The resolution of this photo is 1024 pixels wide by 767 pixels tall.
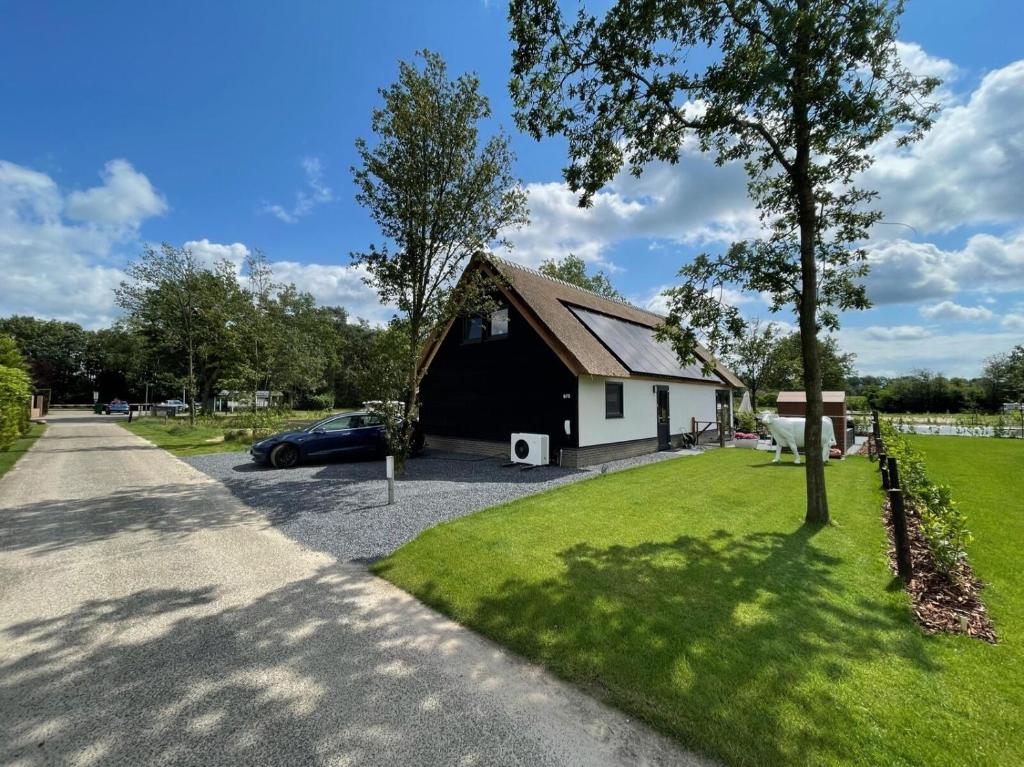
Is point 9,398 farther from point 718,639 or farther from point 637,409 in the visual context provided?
point 718,639

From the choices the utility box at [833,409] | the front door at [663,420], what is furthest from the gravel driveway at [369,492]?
the utility box at [833,409]

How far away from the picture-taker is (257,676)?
10.9ft

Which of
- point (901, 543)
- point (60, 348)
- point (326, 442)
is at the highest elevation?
point (60, 348)

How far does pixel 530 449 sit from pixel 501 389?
2720 millimetres

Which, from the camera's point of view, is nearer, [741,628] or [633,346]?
[741,628]

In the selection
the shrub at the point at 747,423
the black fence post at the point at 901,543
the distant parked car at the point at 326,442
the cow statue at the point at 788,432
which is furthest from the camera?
the shrub at the point at 747,423

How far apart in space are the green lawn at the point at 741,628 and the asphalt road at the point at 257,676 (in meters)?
0.38

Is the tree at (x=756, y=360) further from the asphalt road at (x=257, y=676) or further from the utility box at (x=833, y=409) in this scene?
the asphalt road at (x=257, y=676)

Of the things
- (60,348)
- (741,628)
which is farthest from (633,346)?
(60,348)

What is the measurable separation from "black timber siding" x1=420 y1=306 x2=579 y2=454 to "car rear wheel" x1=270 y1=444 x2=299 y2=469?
5324 mm

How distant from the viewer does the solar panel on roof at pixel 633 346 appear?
50.7 ft

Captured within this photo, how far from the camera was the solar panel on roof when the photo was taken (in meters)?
15.5

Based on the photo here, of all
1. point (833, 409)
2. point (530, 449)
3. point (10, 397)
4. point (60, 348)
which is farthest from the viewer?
point (60, 348)

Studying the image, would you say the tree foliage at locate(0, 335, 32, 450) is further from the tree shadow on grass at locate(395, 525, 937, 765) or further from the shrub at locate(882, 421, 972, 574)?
the shrub at locate(882, 421, 972, 574)
